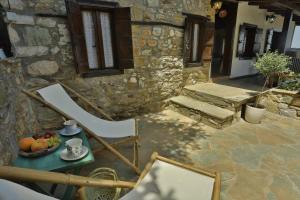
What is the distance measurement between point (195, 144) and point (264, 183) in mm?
1115

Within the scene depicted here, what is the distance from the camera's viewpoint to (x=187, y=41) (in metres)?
4.65

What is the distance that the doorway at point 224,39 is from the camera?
5.94 meters

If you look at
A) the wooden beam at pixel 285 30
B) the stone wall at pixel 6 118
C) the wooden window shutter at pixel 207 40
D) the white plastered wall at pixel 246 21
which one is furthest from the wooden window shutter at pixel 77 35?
the wooden beam at pixel 285 30

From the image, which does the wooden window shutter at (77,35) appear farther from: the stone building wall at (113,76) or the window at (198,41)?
the window at (198,41)

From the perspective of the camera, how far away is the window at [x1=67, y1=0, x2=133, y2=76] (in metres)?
3.11

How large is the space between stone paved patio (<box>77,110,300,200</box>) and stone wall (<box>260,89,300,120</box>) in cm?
23

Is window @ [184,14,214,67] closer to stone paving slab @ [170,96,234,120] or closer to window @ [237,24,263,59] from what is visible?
stone paving slab @ [170,96,234,120]

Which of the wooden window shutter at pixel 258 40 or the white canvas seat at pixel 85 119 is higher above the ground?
the wooden window shutter at pixel 258 40

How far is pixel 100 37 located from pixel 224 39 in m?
4.67

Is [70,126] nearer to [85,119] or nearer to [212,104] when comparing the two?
[85,119]

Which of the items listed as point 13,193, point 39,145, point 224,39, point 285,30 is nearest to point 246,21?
point 224,39

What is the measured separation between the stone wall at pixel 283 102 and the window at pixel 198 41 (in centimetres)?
183

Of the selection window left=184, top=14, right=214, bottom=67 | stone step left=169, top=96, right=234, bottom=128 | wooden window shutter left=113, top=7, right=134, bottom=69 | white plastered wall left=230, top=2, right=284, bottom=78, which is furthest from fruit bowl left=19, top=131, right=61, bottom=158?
white plastered wall left=230, top=2, right=284, bottom=78

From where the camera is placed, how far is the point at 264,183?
7.48 ft
